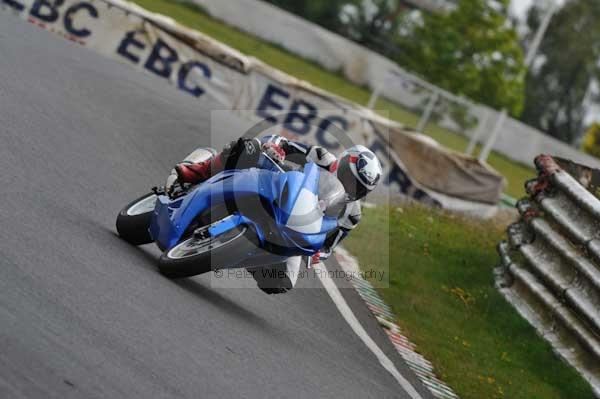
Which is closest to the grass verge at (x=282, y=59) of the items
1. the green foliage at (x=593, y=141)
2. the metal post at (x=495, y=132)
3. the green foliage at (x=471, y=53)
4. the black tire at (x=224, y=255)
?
the green foliage at (x=471, y=53)

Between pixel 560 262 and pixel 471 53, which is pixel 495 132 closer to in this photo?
pixel 560 262

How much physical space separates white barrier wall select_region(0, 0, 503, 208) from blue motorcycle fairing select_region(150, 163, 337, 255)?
38.8 ft

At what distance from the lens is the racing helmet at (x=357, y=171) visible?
8219 millimetres

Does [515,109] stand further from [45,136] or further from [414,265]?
[45,136]

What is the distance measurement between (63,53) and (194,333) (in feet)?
34.7

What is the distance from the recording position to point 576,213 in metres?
12.2

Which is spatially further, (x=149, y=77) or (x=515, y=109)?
(x=515, y=109)

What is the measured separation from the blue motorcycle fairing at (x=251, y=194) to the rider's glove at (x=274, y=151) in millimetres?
102

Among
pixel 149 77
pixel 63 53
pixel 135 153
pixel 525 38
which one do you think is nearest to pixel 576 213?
pixel 135 153

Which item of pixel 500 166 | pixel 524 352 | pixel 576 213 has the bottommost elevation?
pixel 500 166

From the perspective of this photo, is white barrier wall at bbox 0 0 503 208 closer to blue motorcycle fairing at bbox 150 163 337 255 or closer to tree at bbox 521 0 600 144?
blue motorcycle fairing at bbox 150 163 337 255

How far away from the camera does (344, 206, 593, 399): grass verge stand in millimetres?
10539

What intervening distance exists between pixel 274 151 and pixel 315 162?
1.03 ft

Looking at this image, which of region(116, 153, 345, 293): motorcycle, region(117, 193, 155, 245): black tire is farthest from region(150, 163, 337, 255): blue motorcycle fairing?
region(117, 193, 155, 245): black tire
